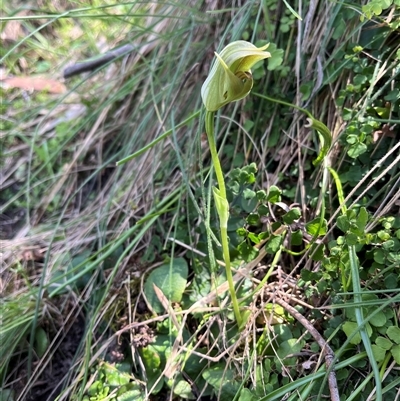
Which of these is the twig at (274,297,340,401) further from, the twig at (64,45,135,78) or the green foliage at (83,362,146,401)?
the twig at (64,45,135,78)

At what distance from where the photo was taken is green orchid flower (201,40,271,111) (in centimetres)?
64

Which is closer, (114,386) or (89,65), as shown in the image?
(114,386)

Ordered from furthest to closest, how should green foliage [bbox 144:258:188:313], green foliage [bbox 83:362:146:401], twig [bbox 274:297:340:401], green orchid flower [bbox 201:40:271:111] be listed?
green foliage [bbox 144:258:188:313] → green foliage [bbox 83:362:146:401] → twig [bbox 274:297:340:401] → green orchid flower [bbox 201:40:271:111]

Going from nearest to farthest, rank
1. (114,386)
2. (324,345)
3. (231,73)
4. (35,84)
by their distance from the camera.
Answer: (231,73) < (324,345) < (114,386) < (35,84)

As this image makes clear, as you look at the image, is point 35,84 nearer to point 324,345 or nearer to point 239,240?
point 239,240

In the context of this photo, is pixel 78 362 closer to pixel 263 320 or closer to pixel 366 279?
pixel 263 320

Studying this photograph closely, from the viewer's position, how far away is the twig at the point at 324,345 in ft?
2.51

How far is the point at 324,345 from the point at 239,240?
12.1 inches

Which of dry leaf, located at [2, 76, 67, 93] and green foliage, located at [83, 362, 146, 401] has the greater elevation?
dry leaf, located at [2, 76, 67, 93]

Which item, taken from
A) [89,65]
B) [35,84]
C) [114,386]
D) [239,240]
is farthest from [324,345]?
[35,84]

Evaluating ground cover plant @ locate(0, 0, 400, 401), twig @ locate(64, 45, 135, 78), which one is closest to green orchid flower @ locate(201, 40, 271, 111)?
ground cover plant @ locate(0, 0, 400, 401)

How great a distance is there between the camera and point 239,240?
103cm

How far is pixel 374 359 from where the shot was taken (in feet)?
2.42

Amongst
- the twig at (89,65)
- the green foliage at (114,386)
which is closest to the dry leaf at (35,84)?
the twig at (89,65)
